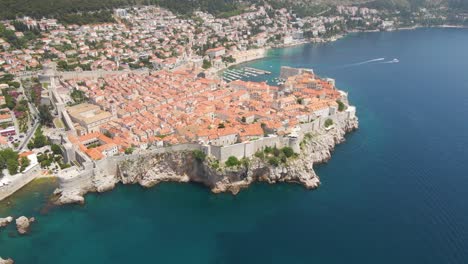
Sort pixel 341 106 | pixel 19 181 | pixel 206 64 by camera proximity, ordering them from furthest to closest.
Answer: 1. pixel 206 64
2. pixel 341 106
3. pixel 19 181

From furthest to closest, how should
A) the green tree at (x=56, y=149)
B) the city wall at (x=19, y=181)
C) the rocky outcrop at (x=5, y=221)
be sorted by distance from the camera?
the green tree at (x=56, y=149)
the city wall at (x=19, y=181)
the rocky outcrop at (x=5, y=221)

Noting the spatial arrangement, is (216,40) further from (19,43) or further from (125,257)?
(125,257)

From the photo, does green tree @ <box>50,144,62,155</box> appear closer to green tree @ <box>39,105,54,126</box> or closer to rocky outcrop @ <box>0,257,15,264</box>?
green tree @ <box>39,105,54,126</box>

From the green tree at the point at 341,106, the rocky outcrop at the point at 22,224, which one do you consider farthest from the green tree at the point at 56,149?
the green tree at the point at 341,106

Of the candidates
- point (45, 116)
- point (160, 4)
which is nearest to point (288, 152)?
point (45, 116)

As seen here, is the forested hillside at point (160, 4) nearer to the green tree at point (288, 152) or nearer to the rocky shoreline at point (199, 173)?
the rocky shoreline at point (199, 173)

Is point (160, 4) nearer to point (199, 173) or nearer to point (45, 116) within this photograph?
point (45, 116)

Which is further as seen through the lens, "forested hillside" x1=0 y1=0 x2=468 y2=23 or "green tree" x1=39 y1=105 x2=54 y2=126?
"forested hillside" x1=0 y1=0 x2=468 y2=23

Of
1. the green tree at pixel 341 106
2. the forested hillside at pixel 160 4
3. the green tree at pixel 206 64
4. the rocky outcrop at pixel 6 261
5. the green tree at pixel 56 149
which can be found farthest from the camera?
the forested hillside at pixel 160 4

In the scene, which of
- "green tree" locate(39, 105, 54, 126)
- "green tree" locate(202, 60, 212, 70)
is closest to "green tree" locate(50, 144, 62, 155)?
"green tree" locate(39, 105, 54, 126)
